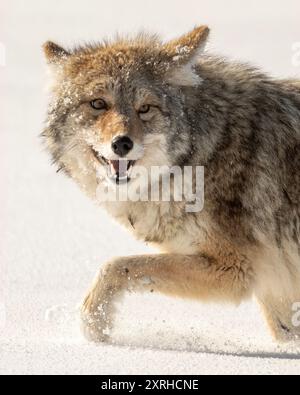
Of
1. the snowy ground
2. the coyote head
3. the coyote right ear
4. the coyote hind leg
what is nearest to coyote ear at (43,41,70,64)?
the coyote head

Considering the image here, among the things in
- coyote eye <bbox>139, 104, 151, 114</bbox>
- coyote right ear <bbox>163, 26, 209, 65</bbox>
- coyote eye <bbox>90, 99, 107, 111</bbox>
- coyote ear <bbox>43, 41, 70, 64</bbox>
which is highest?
coyote right ear <bbox>163, 26, 209, 65</bbox>

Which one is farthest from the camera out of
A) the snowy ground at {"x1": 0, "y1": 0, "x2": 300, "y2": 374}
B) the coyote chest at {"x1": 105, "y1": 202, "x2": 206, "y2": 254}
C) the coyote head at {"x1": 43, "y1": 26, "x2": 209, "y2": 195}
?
the coyote chest at {"x1": 105, "y1": 202, "x2": 206, "y2": 254}

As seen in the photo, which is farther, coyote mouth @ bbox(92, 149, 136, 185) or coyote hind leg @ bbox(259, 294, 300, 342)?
coyote hind leg @ bbox(259, 294, 300, 342)

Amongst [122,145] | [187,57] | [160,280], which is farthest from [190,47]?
[160,280]

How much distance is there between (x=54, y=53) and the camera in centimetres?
510

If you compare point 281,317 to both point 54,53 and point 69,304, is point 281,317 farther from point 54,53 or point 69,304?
point 54,53

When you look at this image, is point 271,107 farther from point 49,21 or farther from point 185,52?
point 49,21

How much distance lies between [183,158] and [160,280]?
2.22 feet

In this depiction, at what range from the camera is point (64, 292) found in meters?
5.77

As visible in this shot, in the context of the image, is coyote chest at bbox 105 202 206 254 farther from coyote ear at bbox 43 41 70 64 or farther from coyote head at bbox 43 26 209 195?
coyote ear at bbox 43 41 70 64

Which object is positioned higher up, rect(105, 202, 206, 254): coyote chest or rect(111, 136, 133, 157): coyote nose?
rect(111, 136, 133, 157): coyote nose

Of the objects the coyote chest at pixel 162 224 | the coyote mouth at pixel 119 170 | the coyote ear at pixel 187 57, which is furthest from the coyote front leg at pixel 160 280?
the coyote ear at pixel 187 57

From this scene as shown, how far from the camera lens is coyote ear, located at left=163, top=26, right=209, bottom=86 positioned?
486 centimetres

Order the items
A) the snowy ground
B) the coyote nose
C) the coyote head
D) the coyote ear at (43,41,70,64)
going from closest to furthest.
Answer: the snowy ground
the coyote nose
the coyote head
the coyote ear at (43,41,70,64)
